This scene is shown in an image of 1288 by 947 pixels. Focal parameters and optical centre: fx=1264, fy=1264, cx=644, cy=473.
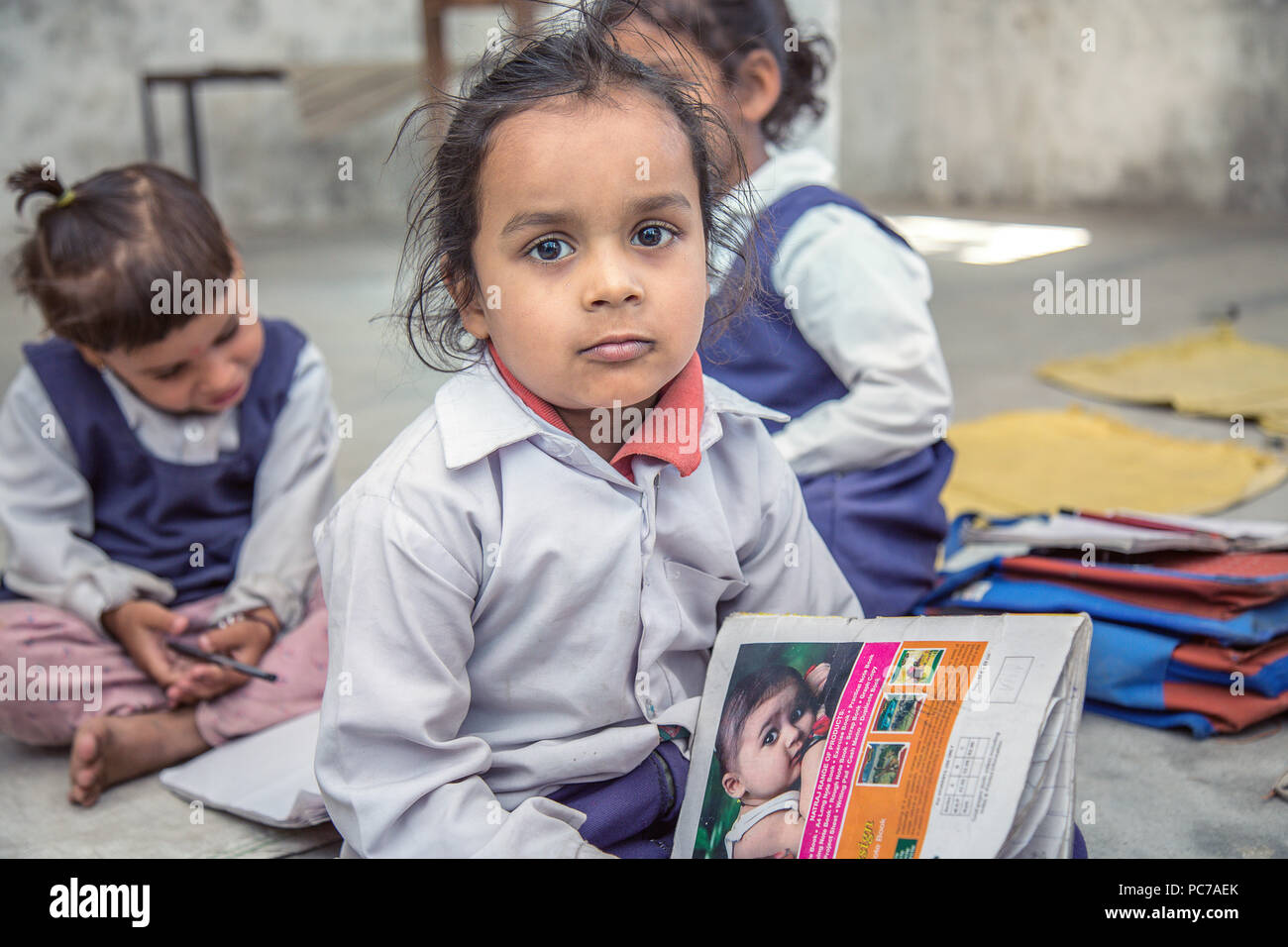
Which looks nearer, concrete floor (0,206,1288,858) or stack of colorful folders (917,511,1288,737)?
concrete floor (0,206,1288,858)

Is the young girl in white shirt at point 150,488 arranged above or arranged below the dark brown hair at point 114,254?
below

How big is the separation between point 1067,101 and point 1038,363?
142 inches

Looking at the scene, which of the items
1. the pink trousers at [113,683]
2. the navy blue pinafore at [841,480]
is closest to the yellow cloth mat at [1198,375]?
the navy blue pinafore at [841,480]

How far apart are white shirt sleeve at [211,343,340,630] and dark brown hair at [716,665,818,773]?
0.79 metres

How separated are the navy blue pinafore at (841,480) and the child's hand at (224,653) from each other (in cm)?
70

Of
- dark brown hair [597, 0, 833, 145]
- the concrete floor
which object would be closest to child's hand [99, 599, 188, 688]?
the concrete floor

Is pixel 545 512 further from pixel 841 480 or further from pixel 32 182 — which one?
pixel 32 182

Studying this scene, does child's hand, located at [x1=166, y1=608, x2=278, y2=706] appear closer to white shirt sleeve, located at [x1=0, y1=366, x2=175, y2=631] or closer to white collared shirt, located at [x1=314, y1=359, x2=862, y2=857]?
white shirt sleeve, located at [x1=0, y1=366, x2=175, y2=631]

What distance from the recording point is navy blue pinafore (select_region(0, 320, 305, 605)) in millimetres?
1696

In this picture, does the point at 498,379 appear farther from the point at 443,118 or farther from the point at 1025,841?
the point at 1025,841

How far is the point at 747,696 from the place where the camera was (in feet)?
3.73

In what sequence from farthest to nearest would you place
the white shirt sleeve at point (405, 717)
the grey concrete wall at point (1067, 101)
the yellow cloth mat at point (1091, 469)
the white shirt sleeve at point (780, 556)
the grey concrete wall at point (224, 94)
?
the grey concrete wall at point (224, 94) < the grey concrete wall at point (1067, 101) < the yellow cloth mat at point (1091, 469) < the white shirt sleeve at point (780, 556) < the white shirt sleeve at point (405, 717)

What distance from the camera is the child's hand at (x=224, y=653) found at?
1573 millimetres

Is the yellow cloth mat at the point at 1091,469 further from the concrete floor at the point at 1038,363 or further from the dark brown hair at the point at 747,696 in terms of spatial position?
the dark brown hair at the point at 747,696
